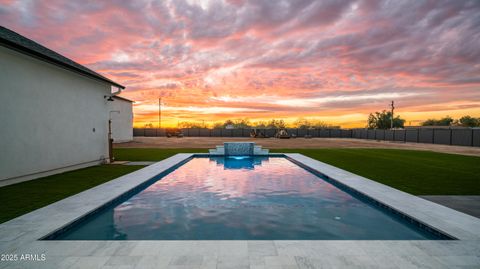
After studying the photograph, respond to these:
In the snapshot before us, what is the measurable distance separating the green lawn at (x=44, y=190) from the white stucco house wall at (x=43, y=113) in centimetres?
60

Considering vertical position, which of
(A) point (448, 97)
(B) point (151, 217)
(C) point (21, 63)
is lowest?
(B) point (151, 217)

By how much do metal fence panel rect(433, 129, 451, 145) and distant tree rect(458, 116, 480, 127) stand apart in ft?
231

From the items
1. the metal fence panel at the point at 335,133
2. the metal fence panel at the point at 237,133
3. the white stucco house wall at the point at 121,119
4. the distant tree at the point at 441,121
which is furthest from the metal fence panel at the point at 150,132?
the distant tree at the point at 441,121

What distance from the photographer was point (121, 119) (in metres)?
28.3

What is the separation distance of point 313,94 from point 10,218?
1209 inches

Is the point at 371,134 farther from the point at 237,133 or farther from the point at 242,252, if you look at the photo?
the point at 242,252

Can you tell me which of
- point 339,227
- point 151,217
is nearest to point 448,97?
point 339,227

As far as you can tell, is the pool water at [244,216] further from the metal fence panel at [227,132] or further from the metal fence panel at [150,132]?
the metal fence panel at [150,132]

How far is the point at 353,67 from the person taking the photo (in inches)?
778

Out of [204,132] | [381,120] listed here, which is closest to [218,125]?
[204,132]

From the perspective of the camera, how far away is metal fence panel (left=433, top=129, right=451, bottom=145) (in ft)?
87.3

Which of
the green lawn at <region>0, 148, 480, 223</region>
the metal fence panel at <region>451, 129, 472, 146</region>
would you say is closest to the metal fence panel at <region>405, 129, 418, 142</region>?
the metal fence panel at <region>451, 129, 472, 146</region>

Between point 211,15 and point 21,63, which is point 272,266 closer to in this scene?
point 21,63

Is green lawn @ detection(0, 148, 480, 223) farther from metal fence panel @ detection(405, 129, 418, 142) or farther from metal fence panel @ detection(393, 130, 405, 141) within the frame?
metal fence panel @ detection(393, 130, 405, 141)
